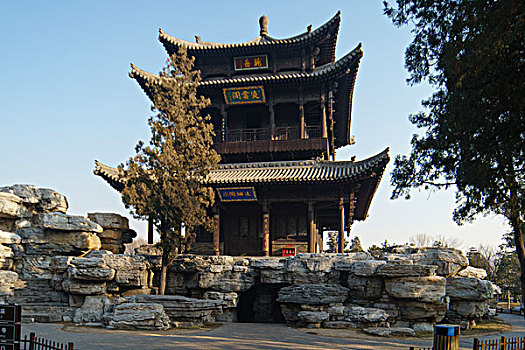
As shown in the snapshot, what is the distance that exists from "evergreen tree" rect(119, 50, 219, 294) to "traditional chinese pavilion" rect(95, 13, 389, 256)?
10.9 feet

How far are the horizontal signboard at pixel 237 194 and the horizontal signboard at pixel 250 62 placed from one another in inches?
277

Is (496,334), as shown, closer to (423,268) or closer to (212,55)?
(423,268)

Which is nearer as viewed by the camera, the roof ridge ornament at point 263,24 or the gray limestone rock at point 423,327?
the gray limestone rock at point 423,327

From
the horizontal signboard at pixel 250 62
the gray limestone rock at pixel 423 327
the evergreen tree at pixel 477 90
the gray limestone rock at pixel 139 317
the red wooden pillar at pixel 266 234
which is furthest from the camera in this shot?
the horizontal signboard at pixel 250 62

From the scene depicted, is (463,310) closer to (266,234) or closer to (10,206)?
(266,234)

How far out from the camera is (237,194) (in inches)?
781

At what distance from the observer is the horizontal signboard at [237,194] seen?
1966 cm

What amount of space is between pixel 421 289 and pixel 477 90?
8.03 meters

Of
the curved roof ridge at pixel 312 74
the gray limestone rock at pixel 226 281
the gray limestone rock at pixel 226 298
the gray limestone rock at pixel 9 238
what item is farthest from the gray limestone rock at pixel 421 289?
the gray limestone rock at pixel 9 238

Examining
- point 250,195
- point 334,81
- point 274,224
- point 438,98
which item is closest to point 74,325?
point 250,195

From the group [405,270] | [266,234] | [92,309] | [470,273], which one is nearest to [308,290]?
[405,270]

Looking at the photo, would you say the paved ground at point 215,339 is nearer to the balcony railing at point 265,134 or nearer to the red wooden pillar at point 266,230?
the red wooden pillar at point 266,230

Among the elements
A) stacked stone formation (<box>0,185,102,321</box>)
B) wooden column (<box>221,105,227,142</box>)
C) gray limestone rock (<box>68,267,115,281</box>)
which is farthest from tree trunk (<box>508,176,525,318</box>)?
wooden column (<box>221,105,227,142</box>)

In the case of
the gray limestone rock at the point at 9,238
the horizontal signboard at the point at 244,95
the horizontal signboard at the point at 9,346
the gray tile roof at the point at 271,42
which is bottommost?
the horizontal signboard at the point at 9,346
